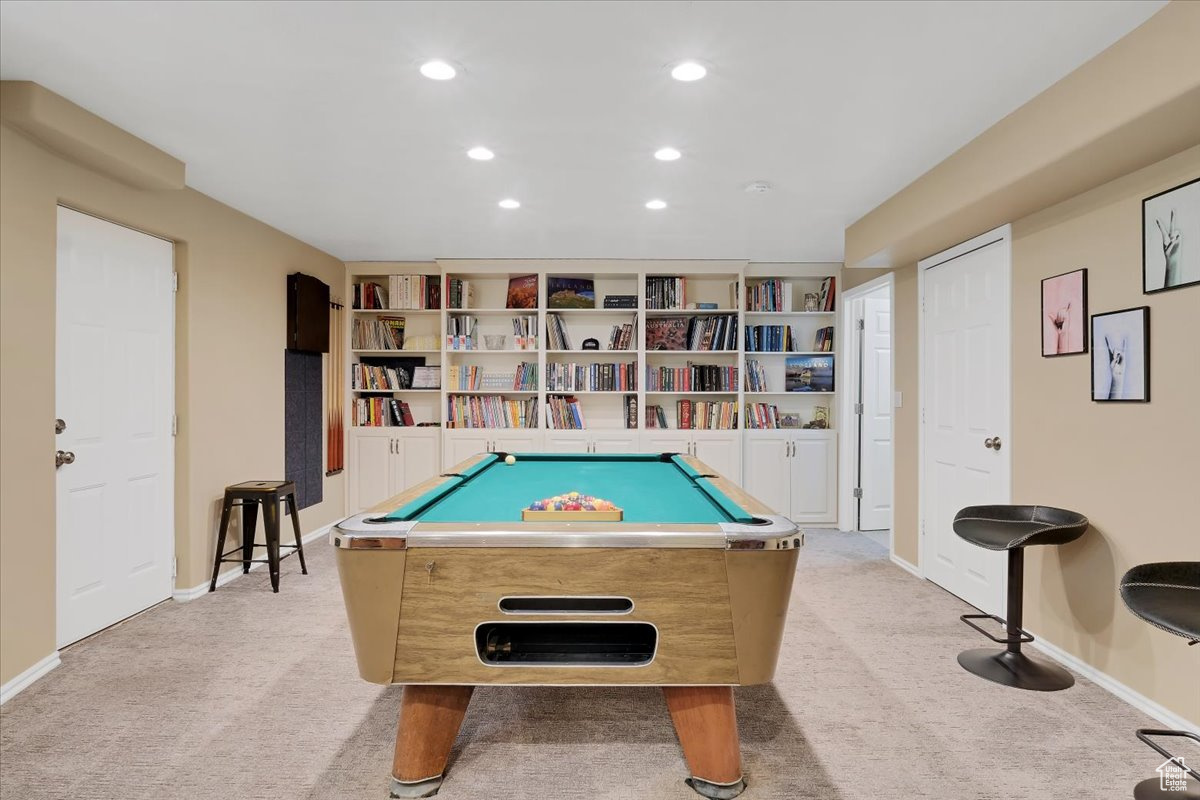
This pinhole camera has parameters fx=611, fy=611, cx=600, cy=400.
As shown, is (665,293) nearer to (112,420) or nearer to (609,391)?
(609,391)

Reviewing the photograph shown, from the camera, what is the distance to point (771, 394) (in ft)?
17.5

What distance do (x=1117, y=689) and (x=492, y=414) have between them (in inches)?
167

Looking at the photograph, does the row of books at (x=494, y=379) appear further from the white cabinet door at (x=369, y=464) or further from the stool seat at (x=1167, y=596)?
the stool seat at (x=1167, y=596)

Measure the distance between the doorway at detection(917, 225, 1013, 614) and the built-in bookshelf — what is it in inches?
61.7

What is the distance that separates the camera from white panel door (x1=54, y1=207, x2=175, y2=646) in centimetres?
272

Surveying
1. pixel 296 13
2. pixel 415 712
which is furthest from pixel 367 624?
pixel 296 13

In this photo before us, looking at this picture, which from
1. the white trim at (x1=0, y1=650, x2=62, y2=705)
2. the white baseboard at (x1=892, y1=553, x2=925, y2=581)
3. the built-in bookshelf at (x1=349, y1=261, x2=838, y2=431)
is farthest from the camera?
the built-in bookshelf at (x1=349, y1=261, x2=838, y2=431)

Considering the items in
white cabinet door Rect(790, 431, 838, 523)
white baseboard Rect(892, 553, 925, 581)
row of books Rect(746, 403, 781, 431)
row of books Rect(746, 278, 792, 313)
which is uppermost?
row of books Rect(746, 278, 792, 313)

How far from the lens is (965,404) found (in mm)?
3420

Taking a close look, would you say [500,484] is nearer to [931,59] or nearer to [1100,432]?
[931,59]

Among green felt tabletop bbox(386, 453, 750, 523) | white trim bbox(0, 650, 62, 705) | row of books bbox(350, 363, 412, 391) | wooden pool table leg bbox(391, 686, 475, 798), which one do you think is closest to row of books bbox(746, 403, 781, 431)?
green felt tabletop bbox(386, 453, 750, 523)

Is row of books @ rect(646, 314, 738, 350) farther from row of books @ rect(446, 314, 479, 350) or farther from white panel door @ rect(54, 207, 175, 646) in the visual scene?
white panel door @ rect(54, 207, 175, 646)

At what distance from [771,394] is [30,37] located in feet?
16.0

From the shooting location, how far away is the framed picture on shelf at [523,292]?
533 cm
